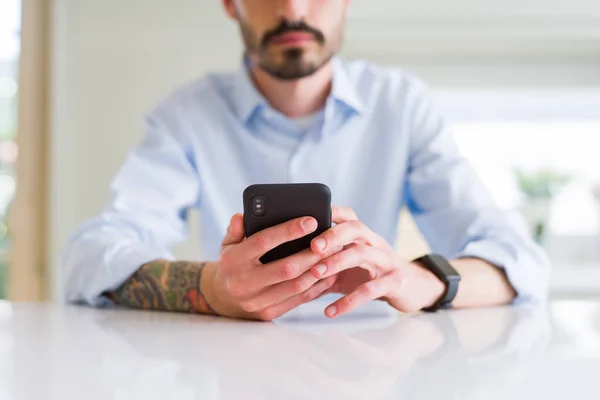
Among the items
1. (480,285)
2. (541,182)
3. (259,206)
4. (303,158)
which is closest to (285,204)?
(259,206)

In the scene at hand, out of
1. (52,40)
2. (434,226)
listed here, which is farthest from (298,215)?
(52,40)

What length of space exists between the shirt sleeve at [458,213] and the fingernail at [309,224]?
0.49m

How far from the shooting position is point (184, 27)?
2523 mm

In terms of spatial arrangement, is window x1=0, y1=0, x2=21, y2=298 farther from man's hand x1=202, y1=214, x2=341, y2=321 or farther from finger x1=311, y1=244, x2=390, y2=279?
finger x1=311, y1=244, x2=390, y2=279

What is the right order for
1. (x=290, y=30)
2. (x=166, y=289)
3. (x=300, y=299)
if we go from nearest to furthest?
(x=300, y=299) → (x=166, y=289) → (x=290, y=30)

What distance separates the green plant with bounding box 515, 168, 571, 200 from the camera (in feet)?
9.03

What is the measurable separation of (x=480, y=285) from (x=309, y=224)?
1.43ft

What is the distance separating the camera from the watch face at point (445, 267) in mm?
1045

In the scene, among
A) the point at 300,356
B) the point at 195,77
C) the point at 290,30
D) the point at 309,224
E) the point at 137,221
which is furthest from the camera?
the point at 195,77

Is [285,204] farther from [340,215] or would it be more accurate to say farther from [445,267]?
[445,267]

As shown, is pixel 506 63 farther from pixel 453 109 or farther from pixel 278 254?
pixel 278 254

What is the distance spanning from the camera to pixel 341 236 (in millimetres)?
852

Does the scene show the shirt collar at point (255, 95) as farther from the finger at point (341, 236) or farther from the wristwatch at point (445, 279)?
the finger at point (341, 236)

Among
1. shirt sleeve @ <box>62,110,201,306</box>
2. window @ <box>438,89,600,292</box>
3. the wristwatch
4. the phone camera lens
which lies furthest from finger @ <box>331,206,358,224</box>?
window @ <box>438,89,600,292</box>
